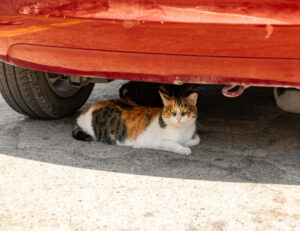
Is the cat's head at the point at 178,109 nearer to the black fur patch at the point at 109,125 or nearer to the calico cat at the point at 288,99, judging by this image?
the black fur patch at the point at 109,125

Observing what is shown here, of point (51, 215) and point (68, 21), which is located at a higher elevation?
point (68, 21)

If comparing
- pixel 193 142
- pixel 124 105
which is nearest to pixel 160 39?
pixel 193 142

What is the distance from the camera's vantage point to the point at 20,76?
307 cm

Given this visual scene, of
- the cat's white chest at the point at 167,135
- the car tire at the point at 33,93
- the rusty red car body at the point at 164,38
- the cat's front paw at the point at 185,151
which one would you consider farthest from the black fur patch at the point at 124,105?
the rusty red car body at the point at 164,38

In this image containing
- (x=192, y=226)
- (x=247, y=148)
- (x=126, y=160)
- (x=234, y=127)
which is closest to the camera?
(x=192, y=226)

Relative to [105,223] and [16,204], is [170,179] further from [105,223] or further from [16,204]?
[16,204]

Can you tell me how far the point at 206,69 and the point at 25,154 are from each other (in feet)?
4.25

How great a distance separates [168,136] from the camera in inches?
121

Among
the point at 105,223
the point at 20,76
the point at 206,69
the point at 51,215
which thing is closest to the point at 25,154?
the point at 20,76

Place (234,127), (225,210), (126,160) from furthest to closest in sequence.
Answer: (234,127), (126,160), (225,210)

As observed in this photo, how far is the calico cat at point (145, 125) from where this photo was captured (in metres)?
3.01

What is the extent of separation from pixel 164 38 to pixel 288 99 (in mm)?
1720

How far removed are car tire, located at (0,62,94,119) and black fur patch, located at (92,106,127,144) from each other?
12.5 inches

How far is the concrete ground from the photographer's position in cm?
208
